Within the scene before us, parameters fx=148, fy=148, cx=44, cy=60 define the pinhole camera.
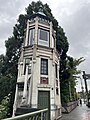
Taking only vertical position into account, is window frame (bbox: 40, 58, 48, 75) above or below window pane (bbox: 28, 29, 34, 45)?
below

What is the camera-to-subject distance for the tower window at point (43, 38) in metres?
15.0

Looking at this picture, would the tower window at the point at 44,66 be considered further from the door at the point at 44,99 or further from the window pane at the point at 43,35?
the window pane at the point at 43,35

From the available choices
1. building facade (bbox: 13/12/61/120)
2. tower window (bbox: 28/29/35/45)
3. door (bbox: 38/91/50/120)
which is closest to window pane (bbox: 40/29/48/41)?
building facade (bbox: 13/12/61/120)

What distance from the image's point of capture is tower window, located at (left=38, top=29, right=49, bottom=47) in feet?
49.3

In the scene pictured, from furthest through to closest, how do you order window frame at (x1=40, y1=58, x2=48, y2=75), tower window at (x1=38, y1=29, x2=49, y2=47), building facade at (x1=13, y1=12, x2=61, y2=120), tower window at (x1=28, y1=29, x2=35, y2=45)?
tower window at (x1=28, y1=29, x2=35, y2=45), tower window at (x1=38, y1=29, x2=49, y2=47), window frame at (x1=40, y1=58, x2=48, y2=75), building facade at (x1=13, y1=12, x2=61, y2=120)

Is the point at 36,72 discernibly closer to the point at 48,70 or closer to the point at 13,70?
the point at 48,70

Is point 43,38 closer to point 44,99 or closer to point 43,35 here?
point 43,35

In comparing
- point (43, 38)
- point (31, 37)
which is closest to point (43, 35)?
point (43, 38)

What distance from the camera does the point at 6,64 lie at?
2067 centimetres

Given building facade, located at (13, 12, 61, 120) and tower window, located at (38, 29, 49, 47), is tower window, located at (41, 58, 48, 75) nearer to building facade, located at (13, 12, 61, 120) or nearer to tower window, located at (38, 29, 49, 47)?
building facade, located at (13, 12, 61, 120)

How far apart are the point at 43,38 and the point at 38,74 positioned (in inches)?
161

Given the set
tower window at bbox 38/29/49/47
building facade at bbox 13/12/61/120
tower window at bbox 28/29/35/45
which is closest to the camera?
building facade at bbox 13/12/61/120

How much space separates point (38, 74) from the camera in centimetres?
1334

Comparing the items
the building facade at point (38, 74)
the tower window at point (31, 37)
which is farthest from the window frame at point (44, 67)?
the tower window at point (31, 37)
